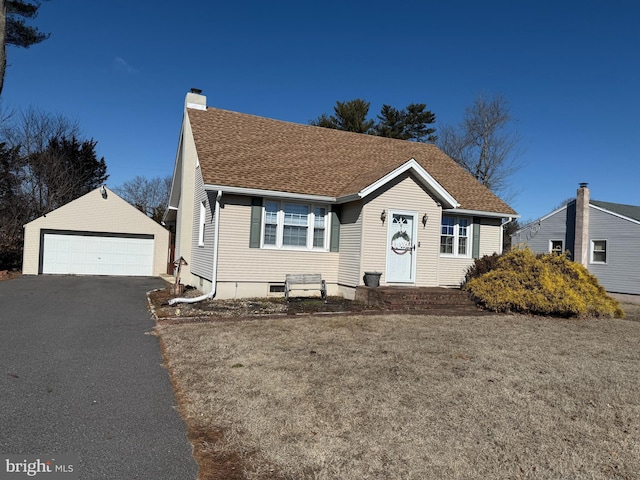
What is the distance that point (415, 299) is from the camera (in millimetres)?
12156

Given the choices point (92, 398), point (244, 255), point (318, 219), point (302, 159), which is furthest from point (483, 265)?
point (92, 398)

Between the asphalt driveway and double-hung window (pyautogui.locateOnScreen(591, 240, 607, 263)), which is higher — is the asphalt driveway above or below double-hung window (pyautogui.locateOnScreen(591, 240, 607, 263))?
below

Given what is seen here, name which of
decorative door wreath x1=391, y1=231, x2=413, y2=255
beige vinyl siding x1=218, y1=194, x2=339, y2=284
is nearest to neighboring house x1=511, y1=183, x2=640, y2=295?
decorative door wreath x1=391, y1=231, x2=413, y2=255

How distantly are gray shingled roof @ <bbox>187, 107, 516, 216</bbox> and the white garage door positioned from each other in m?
9.77

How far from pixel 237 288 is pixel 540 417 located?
945 centimetres

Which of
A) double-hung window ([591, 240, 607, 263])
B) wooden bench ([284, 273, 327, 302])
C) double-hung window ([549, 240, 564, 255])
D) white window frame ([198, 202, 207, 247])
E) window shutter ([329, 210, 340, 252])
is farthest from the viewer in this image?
double-hung window ([549, 240, 564, 255])

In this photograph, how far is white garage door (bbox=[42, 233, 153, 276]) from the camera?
22328 millimetres

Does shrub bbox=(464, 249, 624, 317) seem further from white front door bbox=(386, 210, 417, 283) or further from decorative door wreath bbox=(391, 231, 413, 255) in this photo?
decorative door wreath bbox=(391, 231, 413, 255)

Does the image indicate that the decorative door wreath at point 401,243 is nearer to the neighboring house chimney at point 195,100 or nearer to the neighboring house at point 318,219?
the neighboring house at point 318,219

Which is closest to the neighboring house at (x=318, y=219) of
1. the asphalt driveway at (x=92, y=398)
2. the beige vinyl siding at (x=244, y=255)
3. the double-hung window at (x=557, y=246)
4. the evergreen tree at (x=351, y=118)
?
the beige vinyl siding at (x=244, y=255)

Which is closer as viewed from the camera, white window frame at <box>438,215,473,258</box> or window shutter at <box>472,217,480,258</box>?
white window frame at <box>438,215,473,258</box>

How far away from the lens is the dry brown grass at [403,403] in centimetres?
354

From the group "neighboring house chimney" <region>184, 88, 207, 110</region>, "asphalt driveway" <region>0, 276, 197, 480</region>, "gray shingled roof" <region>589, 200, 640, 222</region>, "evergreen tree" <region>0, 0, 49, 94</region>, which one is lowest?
"asphalt driveway" <region>0, 276, 197, 480</region>

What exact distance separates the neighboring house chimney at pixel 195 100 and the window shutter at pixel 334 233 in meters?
7.41
